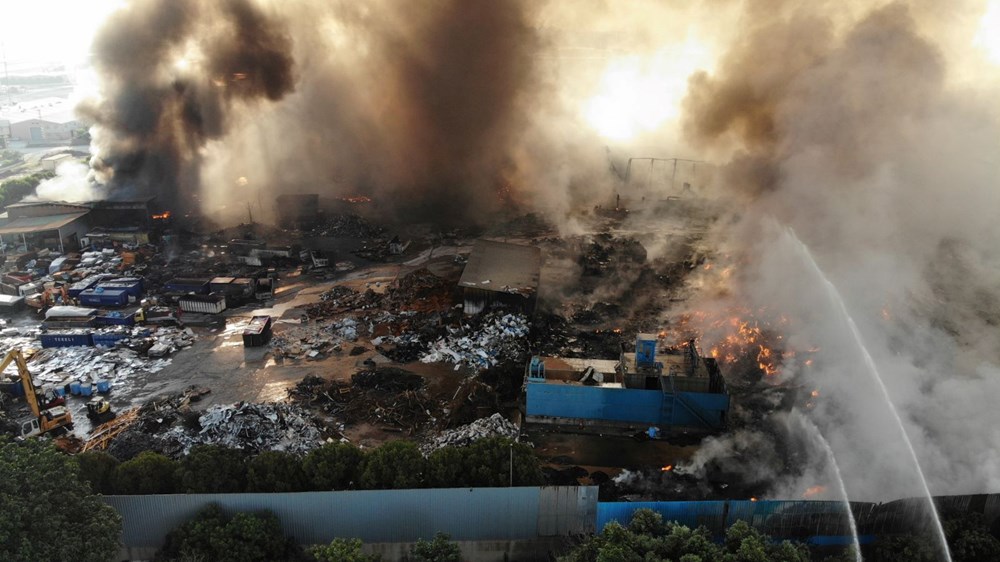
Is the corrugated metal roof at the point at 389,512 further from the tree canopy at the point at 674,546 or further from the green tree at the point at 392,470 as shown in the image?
the tree canopy at the point at 674,546

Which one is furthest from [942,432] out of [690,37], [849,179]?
[690,37]

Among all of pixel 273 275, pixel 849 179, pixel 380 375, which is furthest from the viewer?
pixel 273 275

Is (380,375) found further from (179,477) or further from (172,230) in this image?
(172,230)

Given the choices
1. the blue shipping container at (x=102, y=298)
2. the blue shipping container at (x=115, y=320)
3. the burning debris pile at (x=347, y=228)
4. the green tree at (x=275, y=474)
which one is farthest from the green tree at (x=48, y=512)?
the burning debris pile at (x=347, y=228)

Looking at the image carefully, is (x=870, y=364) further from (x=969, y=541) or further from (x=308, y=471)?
(x=308, y=471)

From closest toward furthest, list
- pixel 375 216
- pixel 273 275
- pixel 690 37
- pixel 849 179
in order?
pixel 849 179 → pixel 273 275 → pixel 375 216 → pixel 690 37

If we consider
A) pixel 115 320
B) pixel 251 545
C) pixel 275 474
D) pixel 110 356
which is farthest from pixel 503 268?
pixel 251 545

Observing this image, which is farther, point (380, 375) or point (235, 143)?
point (235, 143)
